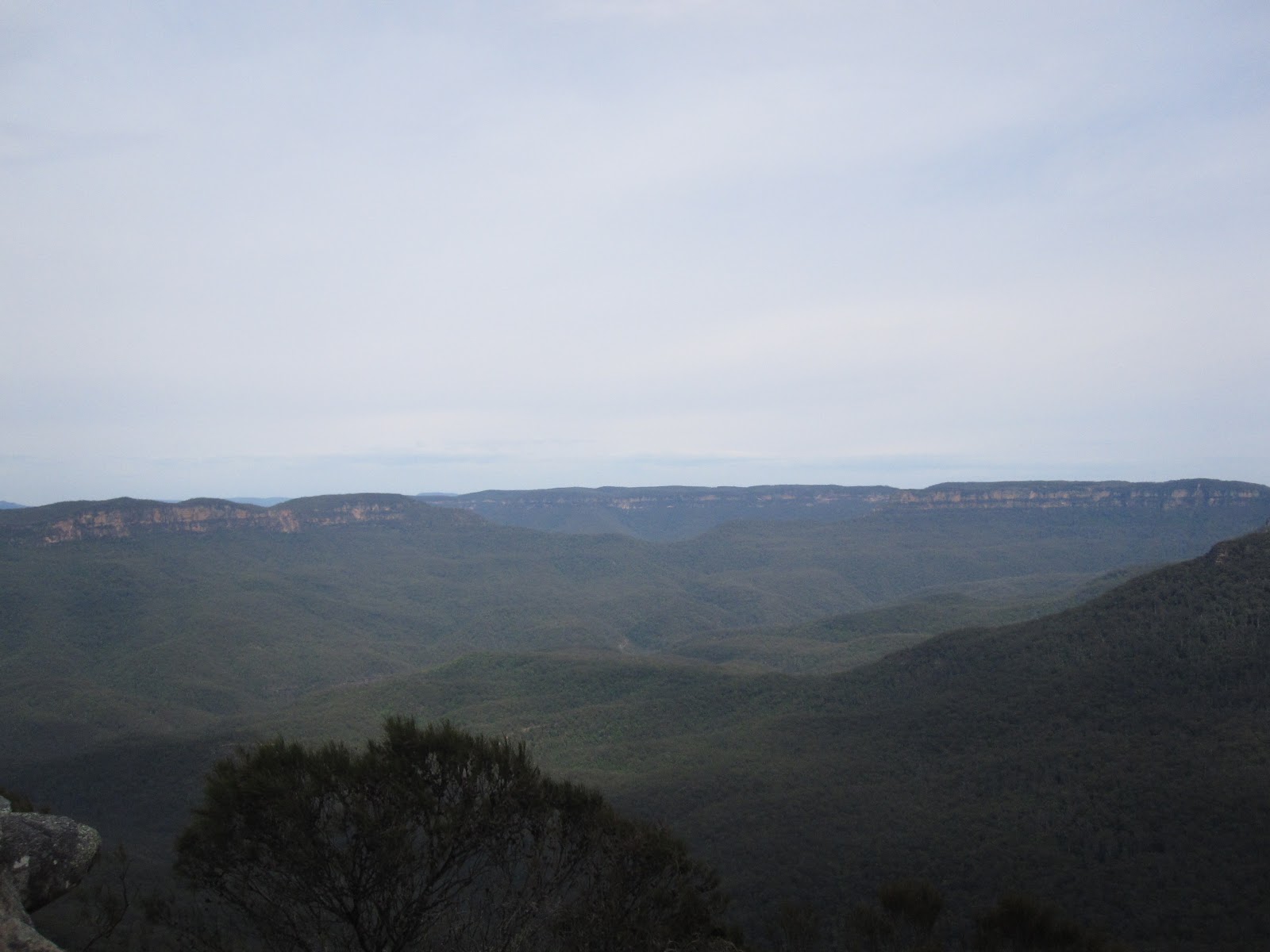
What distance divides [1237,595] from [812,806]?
83.8ft

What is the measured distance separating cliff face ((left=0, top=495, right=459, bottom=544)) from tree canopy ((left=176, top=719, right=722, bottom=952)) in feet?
439

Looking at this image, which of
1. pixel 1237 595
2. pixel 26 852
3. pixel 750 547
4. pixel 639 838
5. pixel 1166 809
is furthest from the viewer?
pixel 750 547

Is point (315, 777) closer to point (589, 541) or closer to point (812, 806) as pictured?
point (812, 806)

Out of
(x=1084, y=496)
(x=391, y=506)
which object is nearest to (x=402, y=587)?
(x=391, y=506)

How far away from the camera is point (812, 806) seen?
107ft

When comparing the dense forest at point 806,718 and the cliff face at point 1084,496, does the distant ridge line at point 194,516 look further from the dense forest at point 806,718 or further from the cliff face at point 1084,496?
the cliff face at point 1084,496

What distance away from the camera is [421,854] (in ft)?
47.2

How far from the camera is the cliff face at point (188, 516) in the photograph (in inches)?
4847

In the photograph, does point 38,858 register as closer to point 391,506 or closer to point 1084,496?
point 391,506

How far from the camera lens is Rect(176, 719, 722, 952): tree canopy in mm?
13742

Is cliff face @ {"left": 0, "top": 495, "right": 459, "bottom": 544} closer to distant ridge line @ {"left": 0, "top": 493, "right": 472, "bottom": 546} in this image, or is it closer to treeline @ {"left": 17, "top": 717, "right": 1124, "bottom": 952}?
distant ridge line @ {"left": 0, "top": 493, "right": 472, "bottom": 546}

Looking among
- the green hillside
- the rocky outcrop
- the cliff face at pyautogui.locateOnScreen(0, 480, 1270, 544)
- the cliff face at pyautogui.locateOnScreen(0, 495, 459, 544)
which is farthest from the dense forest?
the rocky outcrop

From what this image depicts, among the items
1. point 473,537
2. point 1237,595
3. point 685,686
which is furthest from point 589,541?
point 1237,595

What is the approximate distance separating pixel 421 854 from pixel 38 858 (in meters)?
6.17
